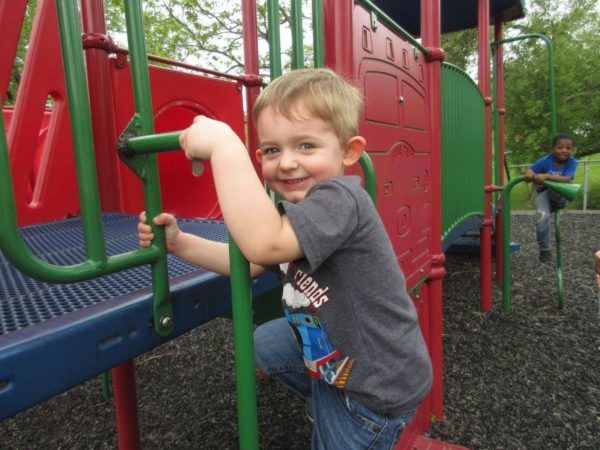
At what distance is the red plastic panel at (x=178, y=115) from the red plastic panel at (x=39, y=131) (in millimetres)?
248

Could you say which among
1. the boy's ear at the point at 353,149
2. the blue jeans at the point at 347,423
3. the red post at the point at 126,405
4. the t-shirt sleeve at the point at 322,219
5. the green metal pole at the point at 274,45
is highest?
the green metal pole at the point at 274,45

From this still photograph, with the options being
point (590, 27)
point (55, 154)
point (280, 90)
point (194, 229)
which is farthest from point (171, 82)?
point (590, 27)

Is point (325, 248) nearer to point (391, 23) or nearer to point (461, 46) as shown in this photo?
point (391, 23)

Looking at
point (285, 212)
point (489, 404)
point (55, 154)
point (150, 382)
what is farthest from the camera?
point (150, 382)

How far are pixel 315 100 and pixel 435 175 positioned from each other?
1496 millimetres

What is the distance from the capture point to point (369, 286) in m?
0.97

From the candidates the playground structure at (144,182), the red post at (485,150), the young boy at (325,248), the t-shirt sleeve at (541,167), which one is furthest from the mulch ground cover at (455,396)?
the t-shirt sleeve at (541,167)

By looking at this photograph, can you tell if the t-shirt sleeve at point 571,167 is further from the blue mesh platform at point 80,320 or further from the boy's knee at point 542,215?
the blue mesh platform at point 80,320

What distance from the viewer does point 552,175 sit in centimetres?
459

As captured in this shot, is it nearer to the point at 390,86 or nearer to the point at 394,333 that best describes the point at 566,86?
the point at 390,86

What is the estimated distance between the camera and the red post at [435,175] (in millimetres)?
2217

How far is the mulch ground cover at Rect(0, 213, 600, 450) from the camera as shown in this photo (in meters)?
2.27

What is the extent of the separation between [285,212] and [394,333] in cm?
39

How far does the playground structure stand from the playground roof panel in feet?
3.48
